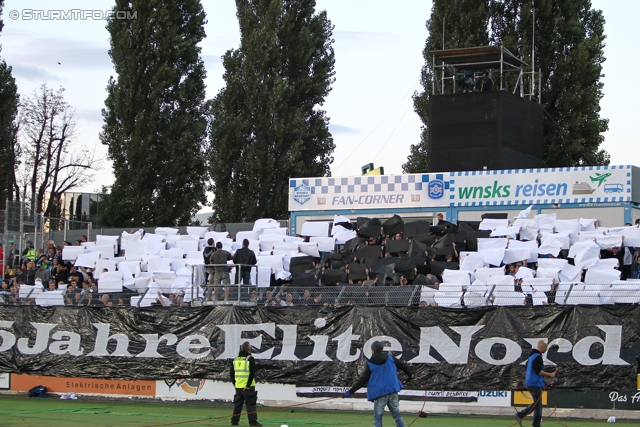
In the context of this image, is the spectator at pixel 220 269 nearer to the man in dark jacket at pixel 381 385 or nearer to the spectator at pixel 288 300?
the spectator at pixel 288 300

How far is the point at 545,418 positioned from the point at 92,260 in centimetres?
1445

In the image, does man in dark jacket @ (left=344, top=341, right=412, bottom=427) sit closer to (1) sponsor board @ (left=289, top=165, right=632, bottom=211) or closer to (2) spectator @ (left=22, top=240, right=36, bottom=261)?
(1) sponsor board @ (left=289, top=165, right=632, bottom=211)

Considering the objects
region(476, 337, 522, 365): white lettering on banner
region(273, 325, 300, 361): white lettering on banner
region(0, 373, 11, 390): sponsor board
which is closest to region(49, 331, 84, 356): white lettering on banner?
region(0, 373, 11, 390): sponsor board

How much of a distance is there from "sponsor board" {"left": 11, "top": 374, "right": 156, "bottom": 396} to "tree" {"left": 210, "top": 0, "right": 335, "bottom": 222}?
65.2 feet

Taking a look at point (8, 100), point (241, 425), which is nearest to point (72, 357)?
point (241, 425)

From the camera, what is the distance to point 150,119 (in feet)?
132

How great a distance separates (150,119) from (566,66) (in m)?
18.6

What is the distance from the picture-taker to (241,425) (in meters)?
16.4

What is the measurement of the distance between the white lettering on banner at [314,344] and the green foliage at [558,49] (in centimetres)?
2101

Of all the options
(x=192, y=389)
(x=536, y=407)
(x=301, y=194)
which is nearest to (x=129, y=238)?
(x=301, y=194)

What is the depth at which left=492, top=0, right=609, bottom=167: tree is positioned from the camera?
1507 inches

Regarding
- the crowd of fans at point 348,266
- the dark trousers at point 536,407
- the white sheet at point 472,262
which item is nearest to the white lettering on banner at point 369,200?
the crowd of fans at point 348,266

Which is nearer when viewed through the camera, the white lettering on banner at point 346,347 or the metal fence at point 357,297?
the metal fence at point 357,297

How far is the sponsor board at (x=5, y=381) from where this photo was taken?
22.2 metres
